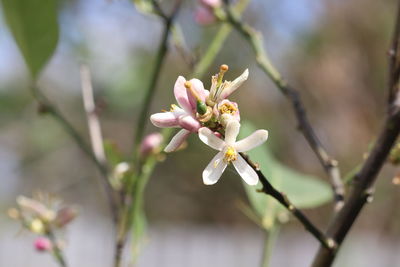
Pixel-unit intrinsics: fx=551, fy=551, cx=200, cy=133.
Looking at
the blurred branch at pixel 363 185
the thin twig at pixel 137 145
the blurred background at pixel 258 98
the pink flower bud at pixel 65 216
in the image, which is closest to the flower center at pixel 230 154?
the blurred branch at pixel 363 185

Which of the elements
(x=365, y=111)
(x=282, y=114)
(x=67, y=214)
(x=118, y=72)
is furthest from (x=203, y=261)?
(x=67, y=214)

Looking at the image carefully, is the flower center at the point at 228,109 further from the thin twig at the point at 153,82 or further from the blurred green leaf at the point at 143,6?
the blurred green leaf at the point at 143,6

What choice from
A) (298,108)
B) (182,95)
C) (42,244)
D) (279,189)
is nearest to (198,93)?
(182,95)

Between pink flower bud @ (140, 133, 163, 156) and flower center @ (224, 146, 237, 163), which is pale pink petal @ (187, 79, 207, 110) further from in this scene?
pink flower bud @ (140, 133, 163, 156)

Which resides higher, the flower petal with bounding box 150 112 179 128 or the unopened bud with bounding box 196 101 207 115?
the unopened bud with bounding box 196 101 207 115

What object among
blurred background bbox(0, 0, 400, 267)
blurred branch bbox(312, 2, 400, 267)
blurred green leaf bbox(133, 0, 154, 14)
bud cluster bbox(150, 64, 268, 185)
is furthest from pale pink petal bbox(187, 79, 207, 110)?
blurred background bbox(0, 0, 400, 267)

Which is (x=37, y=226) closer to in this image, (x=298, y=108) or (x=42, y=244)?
(x=42, y=244)
